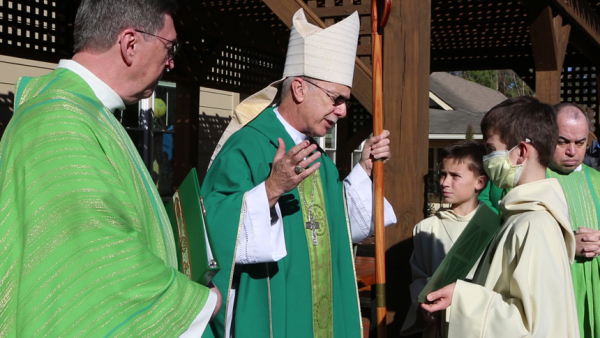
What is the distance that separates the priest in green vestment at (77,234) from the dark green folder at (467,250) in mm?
1164

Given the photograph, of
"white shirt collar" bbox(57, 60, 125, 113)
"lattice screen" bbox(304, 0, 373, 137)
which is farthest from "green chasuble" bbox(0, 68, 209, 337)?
"lattice screen" bbox(304, 0, 373, 137)

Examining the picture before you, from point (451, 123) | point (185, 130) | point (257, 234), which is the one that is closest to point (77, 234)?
point (257, 234)

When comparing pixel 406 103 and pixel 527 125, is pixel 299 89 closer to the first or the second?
pixel 406 103

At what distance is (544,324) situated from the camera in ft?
7.34

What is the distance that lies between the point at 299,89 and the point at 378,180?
56 cm

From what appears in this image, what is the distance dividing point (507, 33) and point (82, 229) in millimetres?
7534

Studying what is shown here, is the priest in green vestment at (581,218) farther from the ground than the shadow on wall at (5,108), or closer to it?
Result: closer to it

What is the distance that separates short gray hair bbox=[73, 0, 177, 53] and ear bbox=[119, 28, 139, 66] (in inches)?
0.5

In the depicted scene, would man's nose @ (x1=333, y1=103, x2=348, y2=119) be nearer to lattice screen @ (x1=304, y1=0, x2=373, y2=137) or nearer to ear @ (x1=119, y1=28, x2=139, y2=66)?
lattice screen @ (x1=304, y1=0, x2=373, y2=137)

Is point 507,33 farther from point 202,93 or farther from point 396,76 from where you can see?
point 396,76

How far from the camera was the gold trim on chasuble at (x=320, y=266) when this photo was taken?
9.58ft

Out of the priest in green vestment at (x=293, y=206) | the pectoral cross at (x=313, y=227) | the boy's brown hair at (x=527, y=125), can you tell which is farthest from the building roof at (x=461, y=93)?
the boy's brown hair at (x=527, y=125)

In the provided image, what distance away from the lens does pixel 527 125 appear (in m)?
2.53

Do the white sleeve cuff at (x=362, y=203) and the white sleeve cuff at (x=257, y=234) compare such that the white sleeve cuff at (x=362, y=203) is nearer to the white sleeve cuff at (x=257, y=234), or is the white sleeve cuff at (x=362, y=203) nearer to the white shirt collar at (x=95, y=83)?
the white sleeve cuff at (x=257, y=234)
